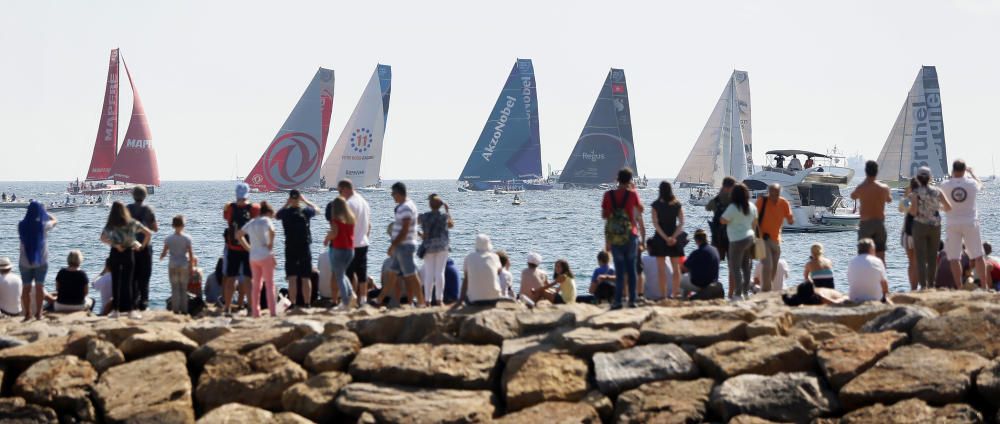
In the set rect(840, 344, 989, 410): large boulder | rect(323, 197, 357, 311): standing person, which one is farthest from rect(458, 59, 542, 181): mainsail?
rect(840, 344, 989, 410): large boulder

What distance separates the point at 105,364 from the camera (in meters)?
11.4

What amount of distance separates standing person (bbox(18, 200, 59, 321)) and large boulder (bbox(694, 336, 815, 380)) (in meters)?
6.36

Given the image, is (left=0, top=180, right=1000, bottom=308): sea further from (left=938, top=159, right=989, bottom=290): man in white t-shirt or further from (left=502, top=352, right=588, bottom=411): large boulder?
(left=502, top=352, right=588, bottom=411): large boulder

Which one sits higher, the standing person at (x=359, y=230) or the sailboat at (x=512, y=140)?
the sailboat at (x=512, y=140)

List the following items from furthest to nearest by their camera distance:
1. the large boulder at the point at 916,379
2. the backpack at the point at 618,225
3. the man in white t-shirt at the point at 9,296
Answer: the man in white t-shirt at the point at 9,296
the backpack at the point at 618,225
the large boulder at the point at 916,379

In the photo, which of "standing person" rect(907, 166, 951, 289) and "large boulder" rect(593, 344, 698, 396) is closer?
"large boulder" rect(593, 344, 698, 396)

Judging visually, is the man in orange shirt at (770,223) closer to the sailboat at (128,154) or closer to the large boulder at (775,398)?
the large boulder at (775,398)

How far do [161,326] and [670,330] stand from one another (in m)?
4.49

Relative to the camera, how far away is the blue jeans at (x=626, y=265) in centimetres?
1200

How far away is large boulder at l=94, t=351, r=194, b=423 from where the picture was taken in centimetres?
1093

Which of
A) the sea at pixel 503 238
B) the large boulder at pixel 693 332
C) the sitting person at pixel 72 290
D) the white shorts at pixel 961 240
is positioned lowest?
the sea at pixel 503 238

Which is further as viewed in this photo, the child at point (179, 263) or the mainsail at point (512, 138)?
the mainsail at point (512, 138)

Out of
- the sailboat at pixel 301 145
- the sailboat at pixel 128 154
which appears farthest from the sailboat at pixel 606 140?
the sailboat at pixel 128 154

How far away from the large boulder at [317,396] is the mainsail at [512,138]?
88.8 m
